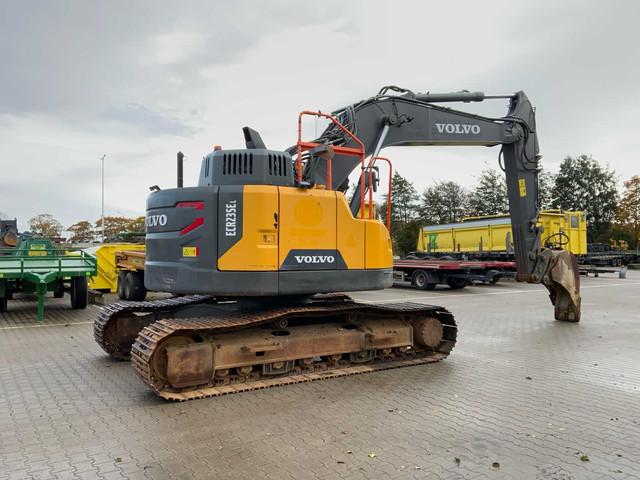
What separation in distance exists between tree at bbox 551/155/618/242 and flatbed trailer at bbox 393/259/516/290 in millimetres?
48293

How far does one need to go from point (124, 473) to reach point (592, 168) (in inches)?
2716

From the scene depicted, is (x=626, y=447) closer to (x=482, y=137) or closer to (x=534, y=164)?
(x=482, y=137)

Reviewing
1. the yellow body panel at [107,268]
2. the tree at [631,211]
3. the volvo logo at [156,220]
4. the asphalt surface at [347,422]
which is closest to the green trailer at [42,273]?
the yellow body panel at [107,268]

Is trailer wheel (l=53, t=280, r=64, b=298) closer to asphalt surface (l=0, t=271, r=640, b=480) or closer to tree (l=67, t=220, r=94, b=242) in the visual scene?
asphalt surface (l=0, t=271, r=640, b=480)

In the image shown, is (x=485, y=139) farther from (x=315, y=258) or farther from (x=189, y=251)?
(x=189, y=251)

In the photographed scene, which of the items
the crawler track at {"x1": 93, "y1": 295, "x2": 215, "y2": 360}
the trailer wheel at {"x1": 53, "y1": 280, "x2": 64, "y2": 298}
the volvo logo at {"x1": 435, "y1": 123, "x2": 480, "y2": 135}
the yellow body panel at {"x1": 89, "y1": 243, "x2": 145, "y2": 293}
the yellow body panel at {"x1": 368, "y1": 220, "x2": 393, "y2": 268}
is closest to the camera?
the yellow body panel at {"x1": 368, "y1": 220, "x2": 393, "y2": 268}

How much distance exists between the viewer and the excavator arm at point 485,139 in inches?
351

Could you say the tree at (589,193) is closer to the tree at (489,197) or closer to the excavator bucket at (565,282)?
the tree at (489,197)

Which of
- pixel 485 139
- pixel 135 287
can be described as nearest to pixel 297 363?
pixel 485 139

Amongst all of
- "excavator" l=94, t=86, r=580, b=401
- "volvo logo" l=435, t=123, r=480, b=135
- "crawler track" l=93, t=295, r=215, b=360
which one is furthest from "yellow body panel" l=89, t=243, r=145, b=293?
"volvo logo" l=435, t=123, r=480, b=135

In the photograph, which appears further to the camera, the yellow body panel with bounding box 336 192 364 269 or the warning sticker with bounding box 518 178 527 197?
the warning sticker with bounding box 518 178 527 197

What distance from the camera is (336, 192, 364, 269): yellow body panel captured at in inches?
263

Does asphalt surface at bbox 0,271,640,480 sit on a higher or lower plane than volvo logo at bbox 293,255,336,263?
lower

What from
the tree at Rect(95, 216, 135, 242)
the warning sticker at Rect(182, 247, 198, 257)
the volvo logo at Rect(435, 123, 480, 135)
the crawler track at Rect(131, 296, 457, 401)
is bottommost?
the crawler track at Rect(131, 296, 457, 401)
